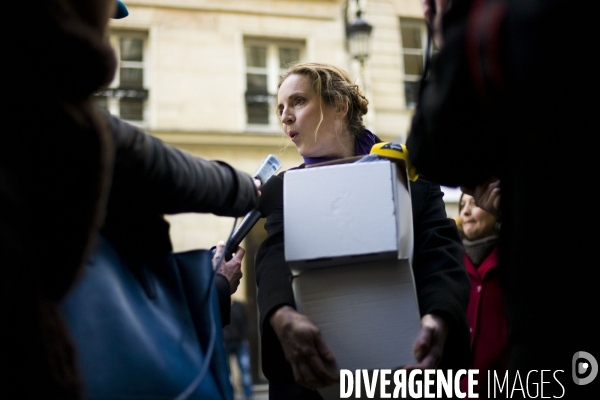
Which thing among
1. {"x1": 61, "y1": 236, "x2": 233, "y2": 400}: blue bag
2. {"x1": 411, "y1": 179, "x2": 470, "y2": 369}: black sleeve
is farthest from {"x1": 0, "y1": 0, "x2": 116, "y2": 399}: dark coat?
{"x1": 411, "y1": 179, "x2": 470, "y2": 369}: black sleeve

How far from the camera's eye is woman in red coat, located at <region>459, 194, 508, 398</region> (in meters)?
2.64

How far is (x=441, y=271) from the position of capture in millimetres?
1716

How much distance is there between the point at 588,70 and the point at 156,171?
0.78m

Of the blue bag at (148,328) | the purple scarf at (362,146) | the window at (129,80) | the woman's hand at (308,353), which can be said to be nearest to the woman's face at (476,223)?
the purple scarf at (362,146)

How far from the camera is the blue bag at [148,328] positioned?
3.64ft

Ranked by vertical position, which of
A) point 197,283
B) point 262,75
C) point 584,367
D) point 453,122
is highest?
point 262,75

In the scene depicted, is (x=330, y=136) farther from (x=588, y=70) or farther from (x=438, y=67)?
(x=588, y=70)

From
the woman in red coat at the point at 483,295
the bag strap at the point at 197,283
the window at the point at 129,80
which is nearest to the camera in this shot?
the bag strap at the point at 197,283

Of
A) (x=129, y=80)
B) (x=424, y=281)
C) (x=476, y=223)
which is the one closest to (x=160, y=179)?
(x=424, y=281)

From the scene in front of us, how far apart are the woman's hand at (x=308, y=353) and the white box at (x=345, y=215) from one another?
0.14m

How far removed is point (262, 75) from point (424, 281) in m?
10.2

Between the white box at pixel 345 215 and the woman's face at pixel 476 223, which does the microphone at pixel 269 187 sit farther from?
the woman's face at pixel 476 223

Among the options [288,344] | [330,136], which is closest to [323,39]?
[330,136]

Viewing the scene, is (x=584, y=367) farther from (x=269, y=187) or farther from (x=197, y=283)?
(x=269, y=187)
